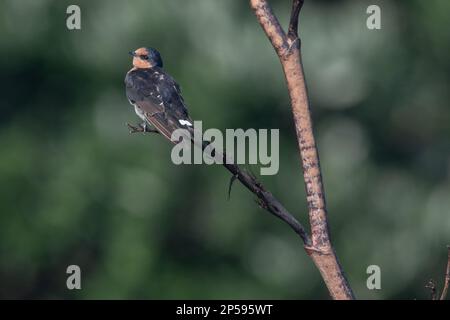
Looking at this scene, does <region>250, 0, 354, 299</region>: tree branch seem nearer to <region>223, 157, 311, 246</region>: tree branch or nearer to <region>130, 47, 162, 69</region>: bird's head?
<region>223, 157, 311, 246</region>: tree branch

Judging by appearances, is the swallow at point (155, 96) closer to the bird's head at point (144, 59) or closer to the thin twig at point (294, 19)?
the bird's head at point (144, 59)

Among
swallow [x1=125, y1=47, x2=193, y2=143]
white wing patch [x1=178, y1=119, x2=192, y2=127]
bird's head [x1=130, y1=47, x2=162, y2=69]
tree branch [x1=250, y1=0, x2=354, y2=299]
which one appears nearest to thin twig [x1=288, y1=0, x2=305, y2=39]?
tree branch [x1=250, y1=0, x2=354, y2=299]

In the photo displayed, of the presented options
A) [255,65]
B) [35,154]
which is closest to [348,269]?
[255,65]

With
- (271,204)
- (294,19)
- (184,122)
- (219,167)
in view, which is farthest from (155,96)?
(219,167)

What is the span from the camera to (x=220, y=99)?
12.0 m

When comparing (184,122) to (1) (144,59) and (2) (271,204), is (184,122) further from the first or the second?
(2) (271,204)

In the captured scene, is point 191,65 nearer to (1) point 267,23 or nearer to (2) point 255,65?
(2) point 255,65

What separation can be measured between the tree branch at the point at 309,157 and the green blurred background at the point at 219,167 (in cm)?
818

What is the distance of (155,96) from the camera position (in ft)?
18.6

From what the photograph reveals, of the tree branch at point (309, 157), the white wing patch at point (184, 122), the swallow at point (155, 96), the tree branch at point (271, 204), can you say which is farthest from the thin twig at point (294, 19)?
the white wing patch at point (184, 122)

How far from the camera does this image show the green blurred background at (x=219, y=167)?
1173 centimetres

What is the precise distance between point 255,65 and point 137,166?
5.95ft

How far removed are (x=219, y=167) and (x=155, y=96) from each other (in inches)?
242
